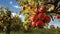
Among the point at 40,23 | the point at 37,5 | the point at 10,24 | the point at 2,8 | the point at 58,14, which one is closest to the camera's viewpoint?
the point at 40,23

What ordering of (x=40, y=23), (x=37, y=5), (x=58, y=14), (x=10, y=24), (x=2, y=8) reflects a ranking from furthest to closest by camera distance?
1. (x=10, y=24)
2. (x=2, y=8)
3. (x=58, y=14)
4. (x=37, y=5)
5. (x=40, y=23)

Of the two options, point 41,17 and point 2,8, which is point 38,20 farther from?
point 2,8

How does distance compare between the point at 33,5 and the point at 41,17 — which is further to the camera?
the point at 33,5

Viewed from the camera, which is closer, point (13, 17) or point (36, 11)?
point (36, 11)

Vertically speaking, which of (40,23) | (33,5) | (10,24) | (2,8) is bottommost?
(10,24)

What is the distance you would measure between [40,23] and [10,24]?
99.4 feet

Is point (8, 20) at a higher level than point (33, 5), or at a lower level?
lower

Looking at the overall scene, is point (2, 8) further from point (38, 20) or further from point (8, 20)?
point (38, 20)

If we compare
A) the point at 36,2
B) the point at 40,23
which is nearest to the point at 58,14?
the point at 36,2

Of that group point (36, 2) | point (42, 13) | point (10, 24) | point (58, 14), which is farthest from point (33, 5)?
point (10, 24)

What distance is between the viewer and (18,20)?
111ft

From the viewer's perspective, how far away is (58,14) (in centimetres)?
612

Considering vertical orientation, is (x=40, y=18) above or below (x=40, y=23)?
above

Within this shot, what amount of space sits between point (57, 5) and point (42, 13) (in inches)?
62.1
